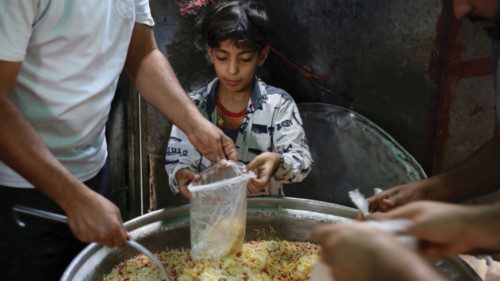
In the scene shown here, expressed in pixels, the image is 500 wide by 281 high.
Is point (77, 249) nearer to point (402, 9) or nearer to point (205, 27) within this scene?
point (205, 27)

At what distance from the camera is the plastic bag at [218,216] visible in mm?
2352

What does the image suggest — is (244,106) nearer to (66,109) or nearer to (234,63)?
(234,63)

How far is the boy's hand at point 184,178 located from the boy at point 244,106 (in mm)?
129

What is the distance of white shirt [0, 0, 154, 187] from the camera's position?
6.36 ft

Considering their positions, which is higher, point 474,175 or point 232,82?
point 232,82

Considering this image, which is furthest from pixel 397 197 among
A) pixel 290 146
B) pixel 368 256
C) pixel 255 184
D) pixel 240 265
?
pixel 368 256

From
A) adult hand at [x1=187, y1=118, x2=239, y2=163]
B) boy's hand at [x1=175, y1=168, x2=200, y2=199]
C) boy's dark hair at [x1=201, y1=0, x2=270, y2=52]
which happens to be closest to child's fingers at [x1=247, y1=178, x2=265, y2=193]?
adult hand at [x1=187, y1=118, x2=239, y2=163]

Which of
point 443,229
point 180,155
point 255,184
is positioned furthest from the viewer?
point 180,155

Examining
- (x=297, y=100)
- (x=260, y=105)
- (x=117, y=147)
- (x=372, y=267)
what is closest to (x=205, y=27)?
(x=260, y=105)

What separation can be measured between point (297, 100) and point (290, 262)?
6.36 ft

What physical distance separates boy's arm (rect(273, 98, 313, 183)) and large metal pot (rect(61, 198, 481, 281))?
30 centimetres

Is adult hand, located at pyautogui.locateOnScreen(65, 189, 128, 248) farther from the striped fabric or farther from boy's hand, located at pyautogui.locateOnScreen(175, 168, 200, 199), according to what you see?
the striped fabric

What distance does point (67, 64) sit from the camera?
87.6 inches

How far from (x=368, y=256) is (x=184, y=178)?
1.67 metres
